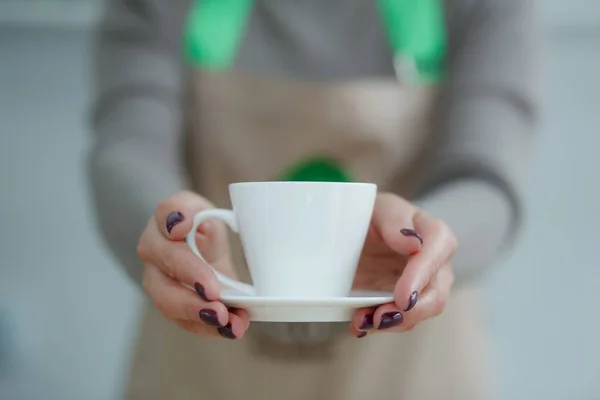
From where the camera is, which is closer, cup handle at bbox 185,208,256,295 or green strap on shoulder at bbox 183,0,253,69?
cup handle at bbox 185,208,256,295

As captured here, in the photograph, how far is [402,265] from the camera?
1.17 ft

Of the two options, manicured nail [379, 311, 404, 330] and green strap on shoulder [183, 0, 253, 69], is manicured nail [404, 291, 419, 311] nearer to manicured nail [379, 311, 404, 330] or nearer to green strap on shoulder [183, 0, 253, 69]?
manicured nail [379, 311, 404, 330]

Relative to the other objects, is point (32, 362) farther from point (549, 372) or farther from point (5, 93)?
point (549, 372)

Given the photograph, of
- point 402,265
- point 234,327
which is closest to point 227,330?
point 234,327

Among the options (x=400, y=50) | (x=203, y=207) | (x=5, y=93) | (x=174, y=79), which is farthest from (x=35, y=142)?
(x=203, y=207)

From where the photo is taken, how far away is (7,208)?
939 millimetres

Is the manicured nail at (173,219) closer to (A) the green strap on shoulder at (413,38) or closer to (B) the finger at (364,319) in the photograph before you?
(B) the finger at (364,319)

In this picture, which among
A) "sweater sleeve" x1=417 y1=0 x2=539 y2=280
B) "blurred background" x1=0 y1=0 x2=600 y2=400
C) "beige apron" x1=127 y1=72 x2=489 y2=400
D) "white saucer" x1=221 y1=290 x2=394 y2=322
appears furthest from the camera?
"blurred background" x1=0 y1=0 x2=600 y2=400

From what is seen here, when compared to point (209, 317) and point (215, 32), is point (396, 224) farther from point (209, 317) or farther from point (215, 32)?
point (215, 32)

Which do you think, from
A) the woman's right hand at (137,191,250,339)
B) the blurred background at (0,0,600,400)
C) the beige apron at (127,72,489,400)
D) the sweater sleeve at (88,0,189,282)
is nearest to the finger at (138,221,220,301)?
the woman's right hand at (137,191,250,339)

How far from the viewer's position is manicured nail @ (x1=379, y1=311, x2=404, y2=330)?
278mm

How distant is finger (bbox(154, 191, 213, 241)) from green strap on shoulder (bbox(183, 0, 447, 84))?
0.33m

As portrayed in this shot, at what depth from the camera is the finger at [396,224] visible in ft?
1.02

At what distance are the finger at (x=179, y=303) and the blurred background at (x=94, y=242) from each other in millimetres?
601
